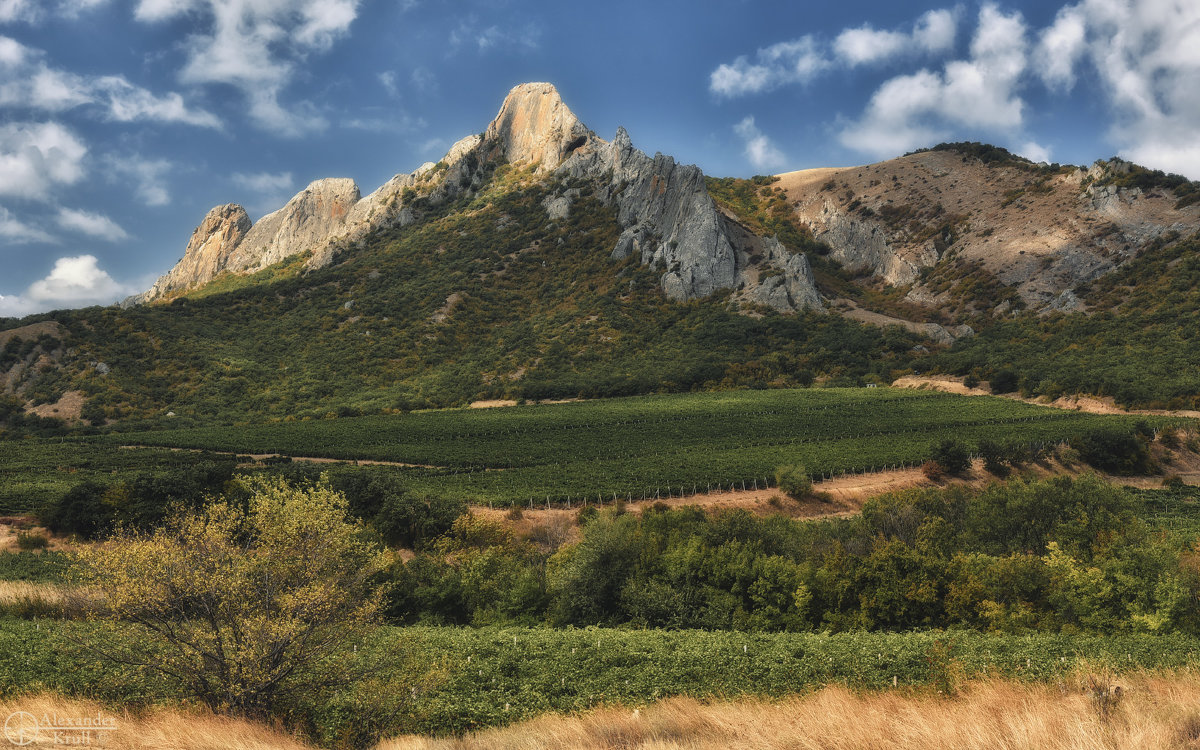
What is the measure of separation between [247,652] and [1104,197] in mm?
174385

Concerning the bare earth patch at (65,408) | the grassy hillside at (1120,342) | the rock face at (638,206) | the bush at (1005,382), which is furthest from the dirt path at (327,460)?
the grassy hillside at (1120,342)

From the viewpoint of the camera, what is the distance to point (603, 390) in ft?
335

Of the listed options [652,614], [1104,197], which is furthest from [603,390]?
[1104,197]

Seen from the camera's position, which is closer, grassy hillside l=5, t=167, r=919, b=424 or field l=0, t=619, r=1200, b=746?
field l=0, t=619, r=1200, b=746

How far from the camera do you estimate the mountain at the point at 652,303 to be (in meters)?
100

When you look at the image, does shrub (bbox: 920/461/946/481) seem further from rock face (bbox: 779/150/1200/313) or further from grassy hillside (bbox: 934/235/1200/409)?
rock face (bbox: 779/150/1200/313)

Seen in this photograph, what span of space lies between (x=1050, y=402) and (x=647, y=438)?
203 ft

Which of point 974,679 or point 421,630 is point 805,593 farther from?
point 421,630

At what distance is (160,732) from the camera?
38.3 feet

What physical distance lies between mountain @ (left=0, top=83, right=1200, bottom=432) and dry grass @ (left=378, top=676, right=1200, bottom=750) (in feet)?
290

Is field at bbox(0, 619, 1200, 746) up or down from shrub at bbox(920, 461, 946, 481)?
up

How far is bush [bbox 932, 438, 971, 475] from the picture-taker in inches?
2413

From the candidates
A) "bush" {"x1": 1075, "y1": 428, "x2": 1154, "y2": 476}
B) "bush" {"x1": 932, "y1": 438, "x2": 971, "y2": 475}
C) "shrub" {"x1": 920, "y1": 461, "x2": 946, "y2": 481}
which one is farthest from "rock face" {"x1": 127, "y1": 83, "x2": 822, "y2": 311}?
"shrub" {"x1": 920, "y1": 461, "x2": 946, "y2": 481}

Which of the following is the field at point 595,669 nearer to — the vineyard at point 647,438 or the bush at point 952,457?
the vineyard at point 647,438
